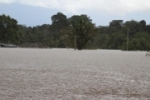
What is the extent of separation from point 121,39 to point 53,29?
21597 millimetres

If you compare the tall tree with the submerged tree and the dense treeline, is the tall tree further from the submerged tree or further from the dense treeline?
the submerged tree

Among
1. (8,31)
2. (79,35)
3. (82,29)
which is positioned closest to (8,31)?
(8,31)

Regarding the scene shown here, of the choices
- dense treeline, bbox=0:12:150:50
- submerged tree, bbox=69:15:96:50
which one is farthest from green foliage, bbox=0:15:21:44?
submerged tree, bbox=69:15:96:50

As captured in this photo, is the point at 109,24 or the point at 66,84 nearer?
the point at 66,84

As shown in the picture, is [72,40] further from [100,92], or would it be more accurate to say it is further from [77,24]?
[100,92]

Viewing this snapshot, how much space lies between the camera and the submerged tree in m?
28.9

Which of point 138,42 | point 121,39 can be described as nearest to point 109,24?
point 121,39

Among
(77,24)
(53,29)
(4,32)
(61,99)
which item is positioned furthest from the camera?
(53,29)

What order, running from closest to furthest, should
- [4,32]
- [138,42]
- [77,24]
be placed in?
[77,24] < [138,42] < [4,32]

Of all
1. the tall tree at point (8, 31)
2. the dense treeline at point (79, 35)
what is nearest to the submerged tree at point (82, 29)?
the dense treeline at point (79, 35)

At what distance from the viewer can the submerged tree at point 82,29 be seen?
28.9 metres

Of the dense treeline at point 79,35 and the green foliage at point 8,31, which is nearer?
the dense treeline at point 79,35

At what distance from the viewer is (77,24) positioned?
29.1 meters

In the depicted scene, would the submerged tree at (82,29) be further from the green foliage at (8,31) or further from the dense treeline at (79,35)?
the green foliage at (8,31)
